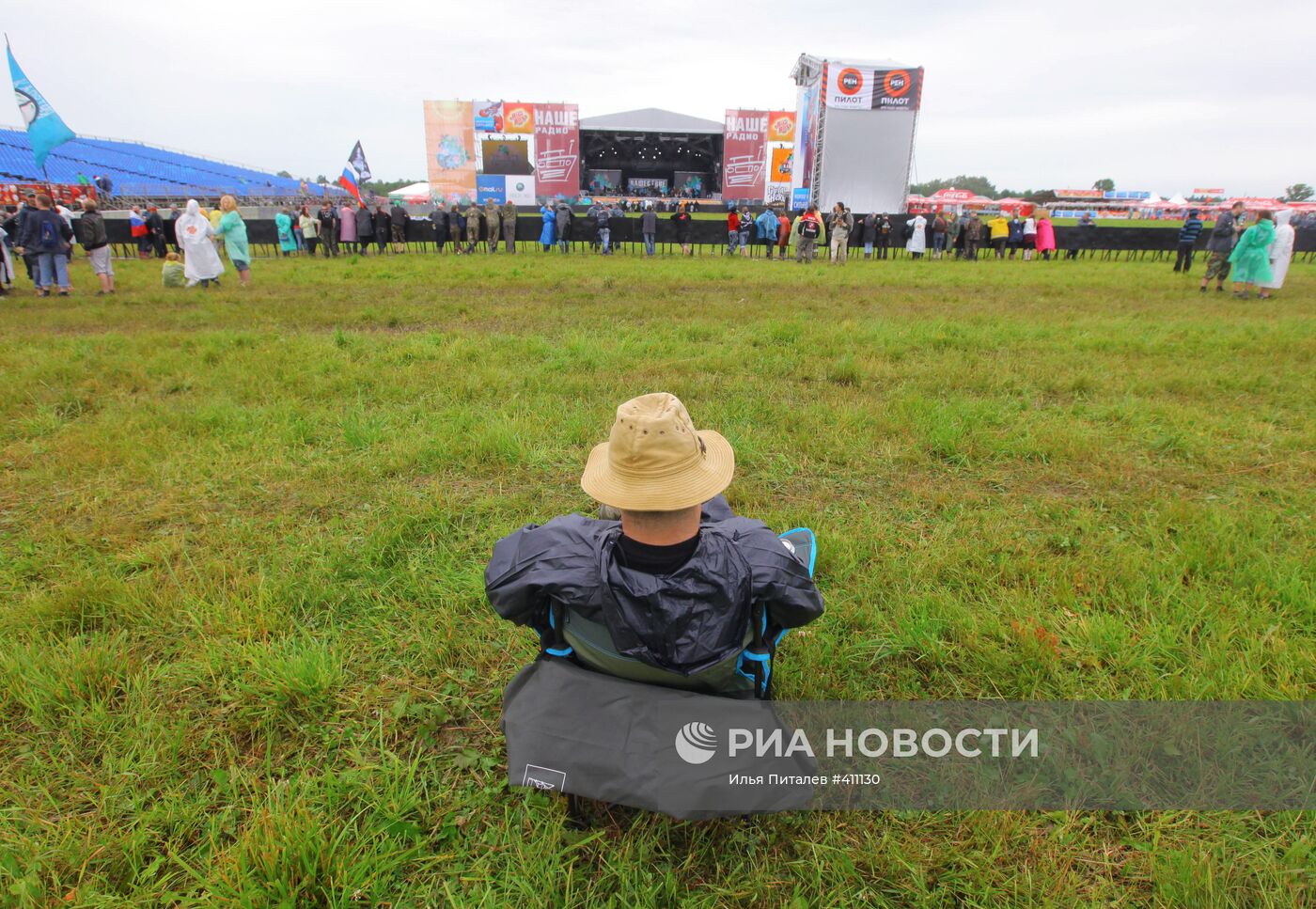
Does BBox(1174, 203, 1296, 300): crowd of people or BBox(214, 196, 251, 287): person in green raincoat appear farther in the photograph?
BBox(214, 196, 251, 287): person in green raincoat

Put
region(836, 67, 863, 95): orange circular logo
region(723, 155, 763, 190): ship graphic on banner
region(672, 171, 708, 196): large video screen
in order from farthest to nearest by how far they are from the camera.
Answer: region(672, 171, 708, 196): large video screen < region(723, 155, 763, 190): ship graphic on banner < region(836, 67, 863, 95): orange circular logo

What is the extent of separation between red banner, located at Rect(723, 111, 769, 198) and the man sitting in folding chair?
4535cm

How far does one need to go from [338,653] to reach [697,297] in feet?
27.9

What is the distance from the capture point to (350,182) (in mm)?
22109

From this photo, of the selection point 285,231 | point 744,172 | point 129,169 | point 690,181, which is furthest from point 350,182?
point 129,169

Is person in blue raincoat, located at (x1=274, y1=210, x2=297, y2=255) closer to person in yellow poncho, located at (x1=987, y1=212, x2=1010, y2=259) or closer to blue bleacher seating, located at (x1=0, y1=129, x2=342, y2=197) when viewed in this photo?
person in yellow poncho, located at (x1=987, y1=212, x2=1010, y2=259)

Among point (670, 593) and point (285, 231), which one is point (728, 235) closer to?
point (285, 231)

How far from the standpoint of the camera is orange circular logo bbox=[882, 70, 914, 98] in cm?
2756

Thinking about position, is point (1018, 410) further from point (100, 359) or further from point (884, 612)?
point (100, 359)

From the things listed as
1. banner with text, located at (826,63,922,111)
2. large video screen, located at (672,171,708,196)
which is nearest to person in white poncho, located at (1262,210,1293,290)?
banner with text, located at (826,63,922,111)

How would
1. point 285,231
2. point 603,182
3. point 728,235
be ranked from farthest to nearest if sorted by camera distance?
1. point 603,182
2. point 728,235
3. point 285,231

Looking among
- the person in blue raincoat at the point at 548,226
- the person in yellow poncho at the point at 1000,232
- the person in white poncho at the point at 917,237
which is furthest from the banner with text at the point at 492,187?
the person in yellow poncho at the point at 1000,232

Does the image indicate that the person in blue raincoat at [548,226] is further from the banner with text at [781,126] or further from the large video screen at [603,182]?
the large video screen at [603,182]

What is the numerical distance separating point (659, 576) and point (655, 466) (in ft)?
0.87
